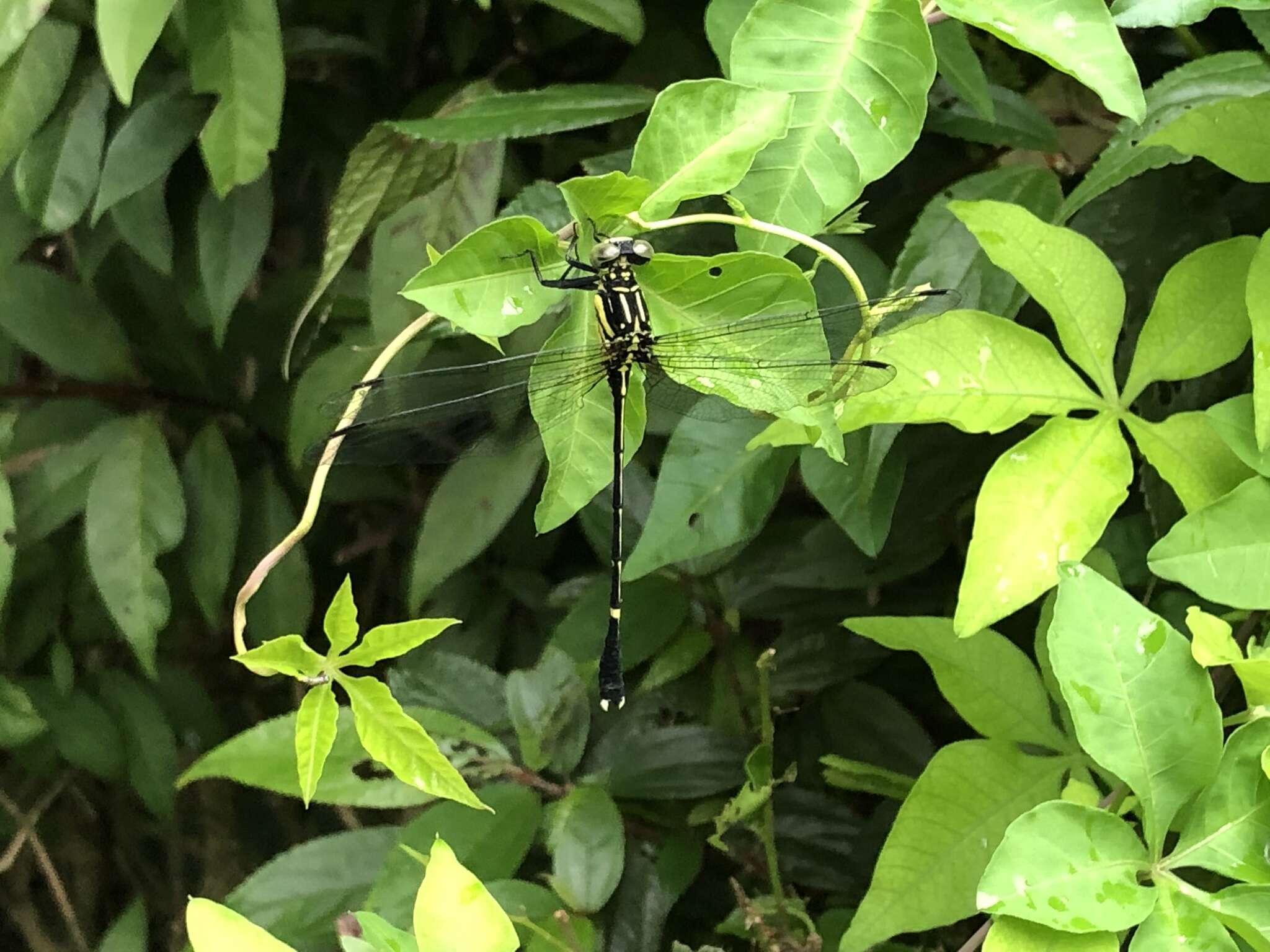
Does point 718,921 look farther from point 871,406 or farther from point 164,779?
point 164,779

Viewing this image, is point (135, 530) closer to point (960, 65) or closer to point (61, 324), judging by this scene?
point (61, 324)

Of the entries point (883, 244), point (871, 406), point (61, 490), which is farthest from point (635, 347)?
point (61, 490)

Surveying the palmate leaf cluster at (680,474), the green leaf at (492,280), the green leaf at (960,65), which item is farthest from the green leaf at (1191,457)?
the green leaf at (492,280)

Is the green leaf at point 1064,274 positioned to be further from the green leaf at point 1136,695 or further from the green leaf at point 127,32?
the green leaf at point 127,32

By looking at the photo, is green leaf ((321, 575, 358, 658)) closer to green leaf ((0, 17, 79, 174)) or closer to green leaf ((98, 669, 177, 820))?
green leaf ((0, 17, 79, 174))

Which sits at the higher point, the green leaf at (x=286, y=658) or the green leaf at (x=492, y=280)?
the green leaf at (x=492, y=280)

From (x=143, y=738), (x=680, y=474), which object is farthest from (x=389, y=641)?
(x=143, y=738)
